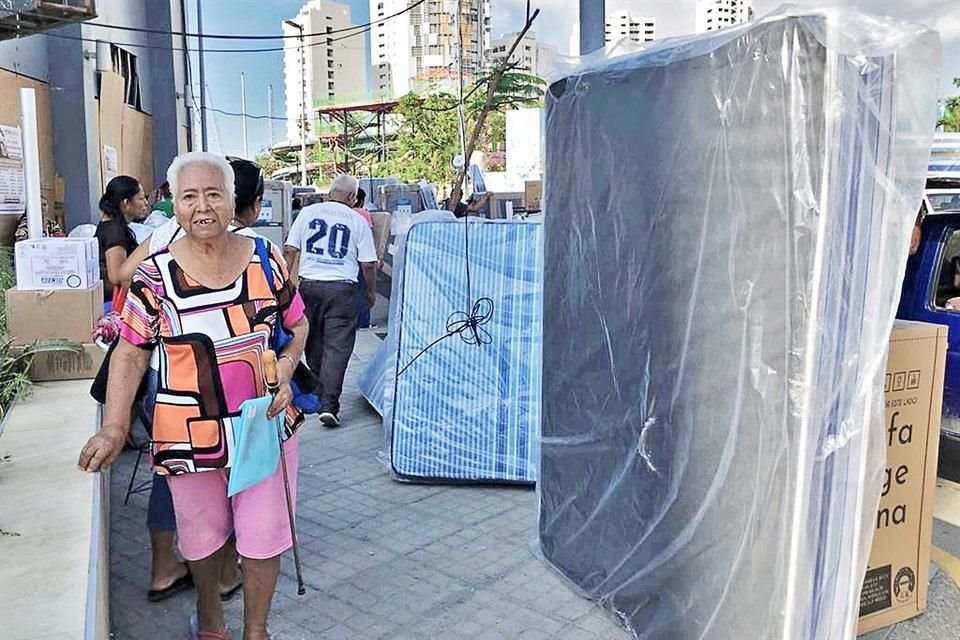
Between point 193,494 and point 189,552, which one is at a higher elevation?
point 193,494

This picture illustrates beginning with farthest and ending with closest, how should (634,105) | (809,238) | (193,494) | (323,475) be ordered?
(323,475) → (634,105) → (193,494) → (809,238)

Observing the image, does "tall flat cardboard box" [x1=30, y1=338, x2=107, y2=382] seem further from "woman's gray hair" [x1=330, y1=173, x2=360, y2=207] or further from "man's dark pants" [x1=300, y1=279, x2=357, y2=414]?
"woman's gray hair" [x1=330, y1=173, x2=360, y2=207]

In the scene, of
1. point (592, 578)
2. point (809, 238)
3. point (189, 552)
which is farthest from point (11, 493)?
point (809, 238)

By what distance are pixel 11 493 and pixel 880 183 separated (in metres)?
2.95

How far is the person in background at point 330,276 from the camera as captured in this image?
5914 mm

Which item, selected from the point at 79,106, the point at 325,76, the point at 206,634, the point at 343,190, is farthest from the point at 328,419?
the point at 325,76

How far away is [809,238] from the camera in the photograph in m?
2.31

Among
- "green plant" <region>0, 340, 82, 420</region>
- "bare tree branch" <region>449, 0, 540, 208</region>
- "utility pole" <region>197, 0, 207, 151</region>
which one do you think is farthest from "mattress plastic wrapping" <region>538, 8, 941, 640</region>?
"utility pole" <region>197, 0, 207, 151</region>

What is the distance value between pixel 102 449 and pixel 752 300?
199 cm

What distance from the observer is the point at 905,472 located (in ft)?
10.0

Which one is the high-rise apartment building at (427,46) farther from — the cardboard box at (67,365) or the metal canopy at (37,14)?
the cardboard box at (67,365)

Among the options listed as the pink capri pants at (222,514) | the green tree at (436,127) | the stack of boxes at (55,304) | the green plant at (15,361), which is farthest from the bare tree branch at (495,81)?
the green tree at (436,127)

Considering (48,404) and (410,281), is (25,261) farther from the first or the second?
(410,281)

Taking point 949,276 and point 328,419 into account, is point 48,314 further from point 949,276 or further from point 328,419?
point 949,276
